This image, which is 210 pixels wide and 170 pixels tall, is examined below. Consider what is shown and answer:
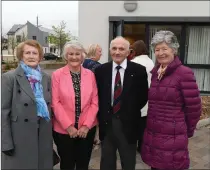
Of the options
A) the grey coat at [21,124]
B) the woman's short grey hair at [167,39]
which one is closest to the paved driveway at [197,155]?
the grey coat at [21,124]

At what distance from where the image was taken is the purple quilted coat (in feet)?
7.66

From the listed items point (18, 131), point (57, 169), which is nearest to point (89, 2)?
point (57, 169)

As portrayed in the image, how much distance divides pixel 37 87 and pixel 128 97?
93 centimetres

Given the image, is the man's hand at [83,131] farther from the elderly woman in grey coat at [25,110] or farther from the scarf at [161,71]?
the scarf at [161,71]

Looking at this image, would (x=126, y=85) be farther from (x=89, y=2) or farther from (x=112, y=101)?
(x=89, y=2)

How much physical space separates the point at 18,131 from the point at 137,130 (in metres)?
1.23

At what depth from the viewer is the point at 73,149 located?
290cm

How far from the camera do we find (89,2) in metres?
8.20

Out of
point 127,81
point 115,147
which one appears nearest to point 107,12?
point 127,81

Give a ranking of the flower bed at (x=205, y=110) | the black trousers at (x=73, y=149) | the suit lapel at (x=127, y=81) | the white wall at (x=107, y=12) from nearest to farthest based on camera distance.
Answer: the suit lapel at (x=127, y=81), the black trousers at (x=73, y=149), the flower bed at (x=205, y=110), the white wall at (x=107, y=12)

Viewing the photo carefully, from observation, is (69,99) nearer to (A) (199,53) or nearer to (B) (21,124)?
(B) (21,124)

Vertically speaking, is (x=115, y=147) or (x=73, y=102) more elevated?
(x=73, y=102)

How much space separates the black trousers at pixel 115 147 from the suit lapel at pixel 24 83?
88 cm

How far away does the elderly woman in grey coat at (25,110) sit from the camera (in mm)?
2547
